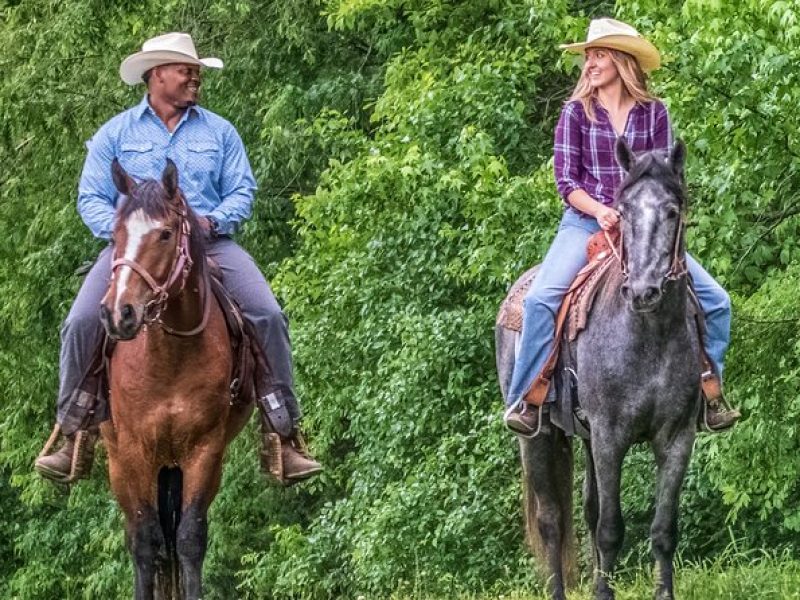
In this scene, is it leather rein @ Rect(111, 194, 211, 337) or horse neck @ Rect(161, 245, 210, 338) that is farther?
horse neck @ Rect(161, 245, 210, 338)

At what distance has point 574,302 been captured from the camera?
990cm

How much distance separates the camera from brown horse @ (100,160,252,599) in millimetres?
9328

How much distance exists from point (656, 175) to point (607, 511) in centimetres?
159

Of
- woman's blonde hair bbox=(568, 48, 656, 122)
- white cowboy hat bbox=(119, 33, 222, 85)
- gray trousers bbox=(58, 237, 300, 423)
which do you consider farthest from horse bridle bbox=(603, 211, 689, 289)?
white cowboy hat bbox=(119, 33, 222, 85)

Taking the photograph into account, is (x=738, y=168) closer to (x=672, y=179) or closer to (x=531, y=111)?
(x=672, y=179)

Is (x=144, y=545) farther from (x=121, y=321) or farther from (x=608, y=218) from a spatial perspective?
(x=608, y=218)

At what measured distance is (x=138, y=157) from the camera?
33.3ft

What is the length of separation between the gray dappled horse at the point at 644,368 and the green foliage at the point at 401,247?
2.34 ft

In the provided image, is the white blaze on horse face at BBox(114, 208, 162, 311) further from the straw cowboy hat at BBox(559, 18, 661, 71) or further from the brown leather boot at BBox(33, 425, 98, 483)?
the straw cowboy hat at BBox(559, 18, 661, 71)

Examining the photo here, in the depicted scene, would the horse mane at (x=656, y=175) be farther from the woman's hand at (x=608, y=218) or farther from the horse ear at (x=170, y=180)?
the horse ear at (x=170, y=180)

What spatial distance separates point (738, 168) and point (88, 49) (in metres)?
13.2

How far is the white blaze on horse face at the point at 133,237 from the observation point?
29.4 ft

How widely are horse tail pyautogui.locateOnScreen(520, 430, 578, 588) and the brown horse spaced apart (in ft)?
5.72

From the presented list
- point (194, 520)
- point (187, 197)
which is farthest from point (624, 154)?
point (194, 520)
